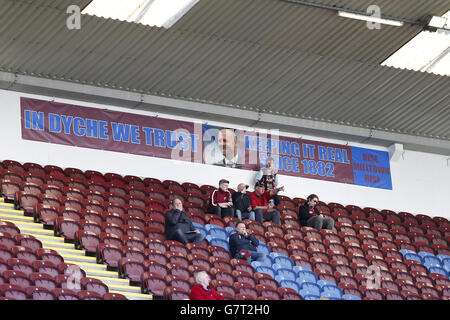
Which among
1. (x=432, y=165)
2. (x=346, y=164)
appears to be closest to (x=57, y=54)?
(x=346, y=164)

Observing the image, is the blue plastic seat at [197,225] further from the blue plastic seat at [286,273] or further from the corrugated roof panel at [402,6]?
the corrugated roof panel at [402,6]

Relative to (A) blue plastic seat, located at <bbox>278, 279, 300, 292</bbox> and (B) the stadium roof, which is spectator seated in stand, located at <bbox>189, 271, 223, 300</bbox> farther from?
(B) the stadium roof

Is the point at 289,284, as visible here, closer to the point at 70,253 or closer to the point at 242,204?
the point at 242,204

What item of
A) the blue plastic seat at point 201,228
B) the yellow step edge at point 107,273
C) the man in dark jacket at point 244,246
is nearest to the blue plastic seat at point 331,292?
the man in dark jacket at point 244,246

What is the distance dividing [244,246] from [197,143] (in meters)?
5.38

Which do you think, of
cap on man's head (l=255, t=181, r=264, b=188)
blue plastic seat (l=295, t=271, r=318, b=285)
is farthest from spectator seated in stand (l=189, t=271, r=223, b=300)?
cap on man's head (l=255, t=181, r=264, b=188)

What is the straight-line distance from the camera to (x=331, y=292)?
1620 centimetres

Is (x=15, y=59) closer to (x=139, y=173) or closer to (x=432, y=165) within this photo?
(x=139, y=173)

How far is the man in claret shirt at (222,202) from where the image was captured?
60.7 ft

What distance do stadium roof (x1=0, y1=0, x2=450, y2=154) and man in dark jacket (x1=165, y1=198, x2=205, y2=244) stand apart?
13.6ft

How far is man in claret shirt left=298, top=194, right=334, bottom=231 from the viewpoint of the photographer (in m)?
19.4

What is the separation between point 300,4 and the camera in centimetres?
1859

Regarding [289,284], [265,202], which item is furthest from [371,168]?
[289,284]

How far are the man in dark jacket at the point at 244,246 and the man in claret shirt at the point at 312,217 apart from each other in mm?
2898
